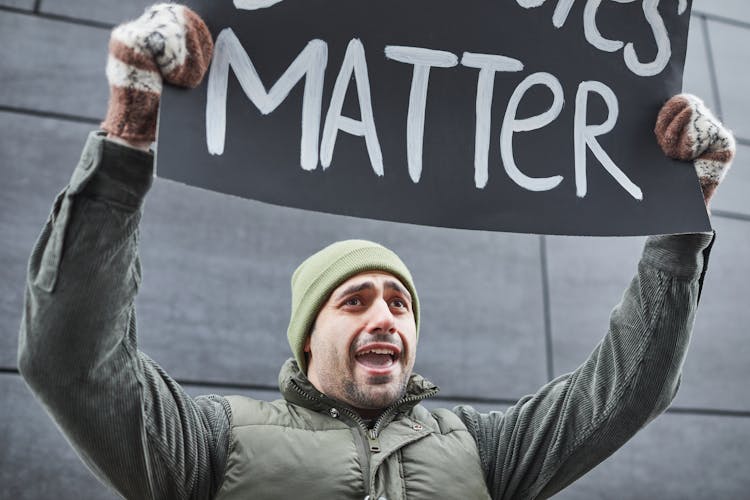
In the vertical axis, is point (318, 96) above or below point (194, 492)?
above

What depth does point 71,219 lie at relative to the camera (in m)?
1.27

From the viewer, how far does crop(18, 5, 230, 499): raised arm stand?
4.14 feet

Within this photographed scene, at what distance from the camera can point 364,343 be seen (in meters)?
1.84

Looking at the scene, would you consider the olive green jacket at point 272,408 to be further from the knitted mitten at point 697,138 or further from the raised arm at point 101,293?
the knitted mitten at point 697,138

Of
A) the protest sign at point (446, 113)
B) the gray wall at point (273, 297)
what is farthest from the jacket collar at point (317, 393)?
the gray wall at point (273, 297)

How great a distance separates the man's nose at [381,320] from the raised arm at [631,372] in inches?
12.2

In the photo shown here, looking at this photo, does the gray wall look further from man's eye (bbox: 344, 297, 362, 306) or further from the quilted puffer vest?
the quilted puffer vest

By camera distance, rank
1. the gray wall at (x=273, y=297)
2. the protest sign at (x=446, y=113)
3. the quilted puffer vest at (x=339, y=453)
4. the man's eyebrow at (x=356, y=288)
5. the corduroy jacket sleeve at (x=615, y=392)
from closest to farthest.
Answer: the protest sign at (x=446, y=113) < the quilted puffer vest at (x=339, y=453) < the corduroy jacket sleeve at (x=615, y=392) < the man's eyebrow at (x=356, y=288) < the gray wall at (x=273, y=297)

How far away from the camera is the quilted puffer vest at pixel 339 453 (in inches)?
61.4

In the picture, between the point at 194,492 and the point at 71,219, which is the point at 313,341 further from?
the point at 71,219

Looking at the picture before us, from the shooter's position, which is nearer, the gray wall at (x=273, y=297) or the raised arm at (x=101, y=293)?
the raised arm at (x=101, y=293)

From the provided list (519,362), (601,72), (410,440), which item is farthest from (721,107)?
(410,440)

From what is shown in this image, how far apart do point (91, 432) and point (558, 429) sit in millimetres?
972

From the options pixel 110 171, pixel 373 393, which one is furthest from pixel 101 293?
pixel 373 393
